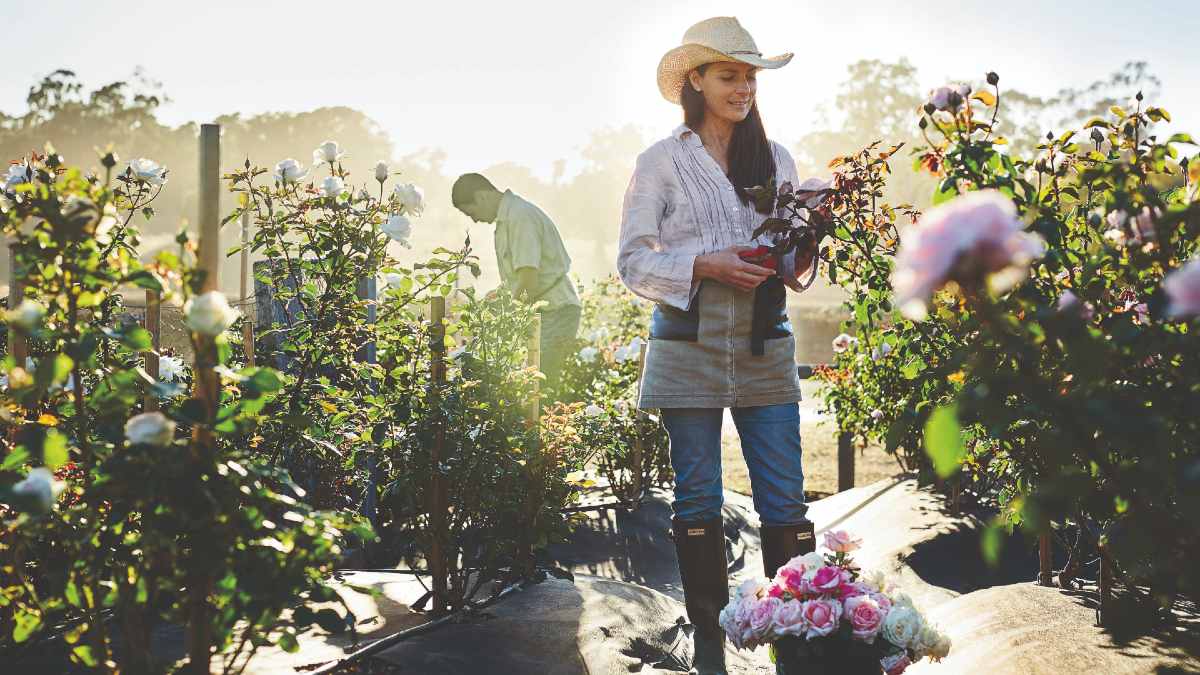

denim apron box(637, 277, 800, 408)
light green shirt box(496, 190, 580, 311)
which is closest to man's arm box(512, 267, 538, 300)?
light green shirt box(496, 190, 580, 311)

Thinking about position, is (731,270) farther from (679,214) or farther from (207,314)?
(207,314)

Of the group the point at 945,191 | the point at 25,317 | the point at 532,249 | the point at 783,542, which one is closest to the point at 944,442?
the point at 945,191

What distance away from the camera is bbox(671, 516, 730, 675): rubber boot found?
8.00ft

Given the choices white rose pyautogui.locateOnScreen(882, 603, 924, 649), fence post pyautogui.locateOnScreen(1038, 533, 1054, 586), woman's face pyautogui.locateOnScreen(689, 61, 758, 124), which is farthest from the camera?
fence post pyautogui.locateOnScreen(1038, 533, 1054, 586)

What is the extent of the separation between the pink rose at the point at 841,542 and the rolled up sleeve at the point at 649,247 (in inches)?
25.5

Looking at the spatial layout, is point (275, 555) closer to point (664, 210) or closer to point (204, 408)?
point (204, 408)

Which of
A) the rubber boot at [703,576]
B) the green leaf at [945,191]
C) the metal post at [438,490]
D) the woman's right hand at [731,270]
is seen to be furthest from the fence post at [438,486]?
the green leaf at [945,191]

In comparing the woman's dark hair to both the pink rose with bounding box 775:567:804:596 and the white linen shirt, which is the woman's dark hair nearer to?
the white linen shirt

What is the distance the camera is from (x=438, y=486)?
113 inches

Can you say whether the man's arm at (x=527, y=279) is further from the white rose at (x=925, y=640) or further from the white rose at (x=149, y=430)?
the white rose at (x=149, y=430)

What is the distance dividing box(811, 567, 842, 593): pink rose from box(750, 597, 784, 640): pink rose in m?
0.08

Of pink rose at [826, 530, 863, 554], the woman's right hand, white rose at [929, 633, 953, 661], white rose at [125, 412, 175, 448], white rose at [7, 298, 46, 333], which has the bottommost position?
white rose at [929, 633, 953, 661]

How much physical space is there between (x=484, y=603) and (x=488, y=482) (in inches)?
13.6

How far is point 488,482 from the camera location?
9.51ft
